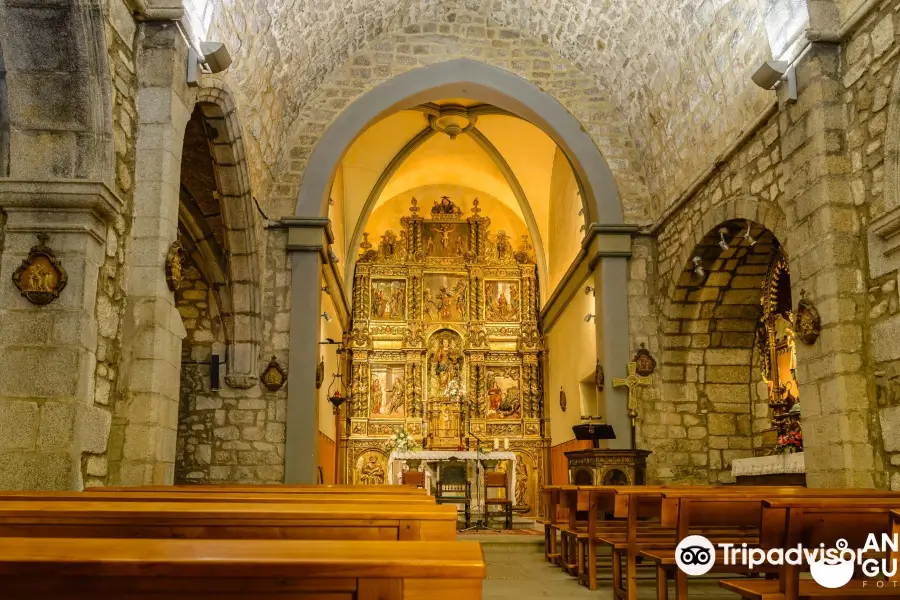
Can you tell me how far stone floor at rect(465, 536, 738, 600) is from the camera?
17.7 feet

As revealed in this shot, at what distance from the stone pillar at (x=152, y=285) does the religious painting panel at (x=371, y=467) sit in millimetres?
10527

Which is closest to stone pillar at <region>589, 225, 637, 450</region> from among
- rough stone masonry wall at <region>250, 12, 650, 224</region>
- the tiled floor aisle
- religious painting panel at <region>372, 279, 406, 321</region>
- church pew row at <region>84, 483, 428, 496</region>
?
rough stone masonry wall at <region>250, 12, 650, 224</region>

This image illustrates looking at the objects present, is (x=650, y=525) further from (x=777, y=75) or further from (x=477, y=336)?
(x=477, y=336)

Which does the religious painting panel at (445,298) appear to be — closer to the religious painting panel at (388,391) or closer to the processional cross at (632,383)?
the religious painting panel at (388,391)

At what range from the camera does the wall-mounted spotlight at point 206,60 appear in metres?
6.47

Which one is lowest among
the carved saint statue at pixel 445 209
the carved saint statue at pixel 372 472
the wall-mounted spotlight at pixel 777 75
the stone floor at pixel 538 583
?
the stone floor at pixel 538 583

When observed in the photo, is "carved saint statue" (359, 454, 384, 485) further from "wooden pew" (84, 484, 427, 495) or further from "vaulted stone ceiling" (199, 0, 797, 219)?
"wooden pew" (84, 484, 427, 495)

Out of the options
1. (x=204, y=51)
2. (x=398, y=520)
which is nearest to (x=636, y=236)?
(x=204, y=51)

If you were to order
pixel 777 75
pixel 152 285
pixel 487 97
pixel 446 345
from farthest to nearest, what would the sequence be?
pixel 446 345
pixel 487 97
pixel 777 75
pixel 152 285

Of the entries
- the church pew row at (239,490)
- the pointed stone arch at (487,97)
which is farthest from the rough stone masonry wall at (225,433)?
the church pew row at (239,490)

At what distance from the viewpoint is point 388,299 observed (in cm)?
1797

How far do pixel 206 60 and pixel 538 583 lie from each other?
4954 mm

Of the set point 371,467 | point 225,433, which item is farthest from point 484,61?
point 371,467

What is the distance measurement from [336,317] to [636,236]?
21.1 feet
